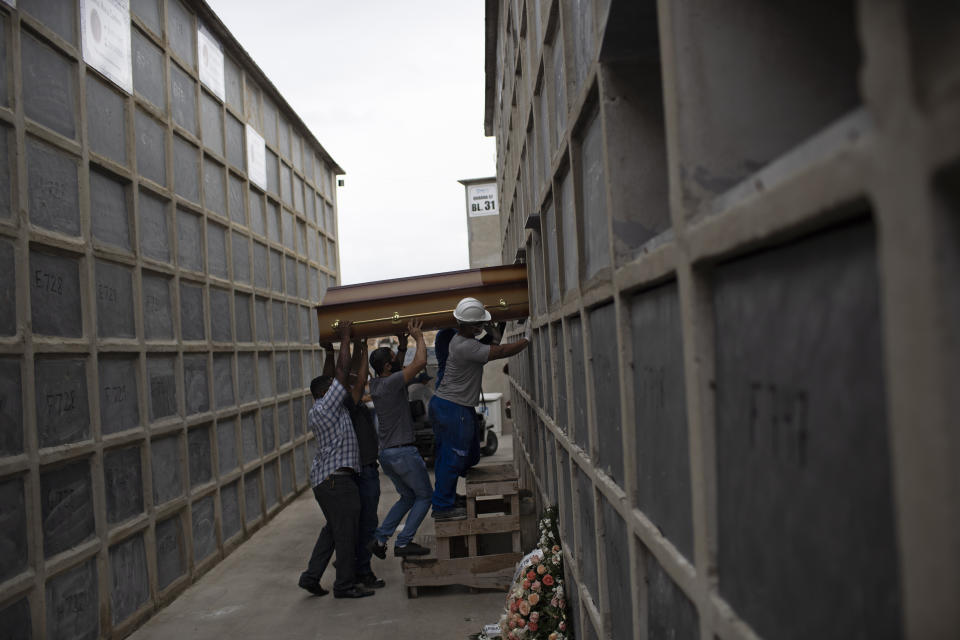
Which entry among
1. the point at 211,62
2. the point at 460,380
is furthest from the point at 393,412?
the point at 211,62

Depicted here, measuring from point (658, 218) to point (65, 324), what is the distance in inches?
158

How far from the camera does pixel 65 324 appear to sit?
15.2 ft

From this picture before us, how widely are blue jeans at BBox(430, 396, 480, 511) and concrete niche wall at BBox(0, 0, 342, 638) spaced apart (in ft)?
6.96

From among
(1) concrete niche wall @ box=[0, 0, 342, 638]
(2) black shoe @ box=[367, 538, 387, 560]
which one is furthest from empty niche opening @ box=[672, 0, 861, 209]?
(2) black shoe @ box=[367, 538, 387, 560]

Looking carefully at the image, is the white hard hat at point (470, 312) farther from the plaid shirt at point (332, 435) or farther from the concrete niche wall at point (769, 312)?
the concrete niche wall at point (769, 312)

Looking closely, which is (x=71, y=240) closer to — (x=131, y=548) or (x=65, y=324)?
(x=65, y=324)

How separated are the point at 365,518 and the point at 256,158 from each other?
16.8ft

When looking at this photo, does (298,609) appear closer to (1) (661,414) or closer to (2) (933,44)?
(1) (661,414)

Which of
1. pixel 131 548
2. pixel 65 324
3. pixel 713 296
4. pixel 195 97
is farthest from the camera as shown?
pixel 195 97

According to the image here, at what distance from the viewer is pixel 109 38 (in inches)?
217

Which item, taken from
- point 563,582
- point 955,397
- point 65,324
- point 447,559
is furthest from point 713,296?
point 447,559

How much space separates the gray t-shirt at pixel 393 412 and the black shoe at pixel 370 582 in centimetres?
105

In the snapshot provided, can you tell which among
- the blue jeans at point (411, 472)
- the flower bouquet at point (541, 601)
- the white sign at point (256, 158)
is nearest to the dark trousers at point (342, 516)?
the blue jeans at point (411, 472)

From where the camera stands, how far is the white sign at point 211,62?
7.70 m
